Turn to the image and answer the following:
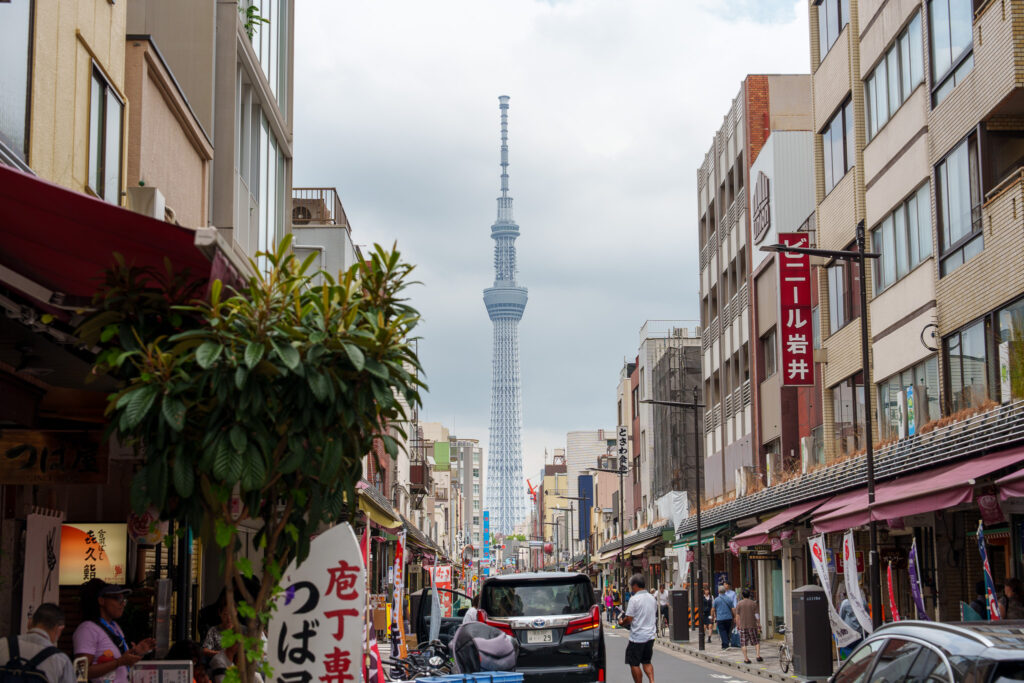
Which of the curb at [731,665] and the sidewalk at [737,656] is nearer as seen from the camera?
the curb at [731,665]

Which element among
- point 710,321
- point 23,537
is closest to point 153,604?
point 23,537

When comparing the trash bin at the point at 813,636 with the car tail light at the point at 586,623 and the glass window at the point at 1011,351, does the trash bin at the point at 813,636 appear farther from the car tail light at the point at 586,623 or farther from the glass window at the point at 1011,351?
the car tail light at the point at 586,623

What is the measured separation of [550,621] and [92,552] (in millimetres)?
6386

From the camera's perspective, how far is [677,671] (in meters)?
26.5

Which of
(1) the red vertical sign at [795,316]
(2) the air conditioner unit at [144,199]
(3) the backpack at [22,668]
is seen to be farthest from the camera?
(1) the red vertical sign at [795,316]

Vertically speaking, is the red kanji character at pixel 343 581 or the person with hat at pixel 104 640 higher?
the red kanji character at pixel 343 581

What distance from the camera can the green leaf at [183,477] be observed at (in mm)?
5859

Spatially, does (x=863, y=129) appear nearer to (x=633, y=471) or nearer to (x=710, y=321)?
(x=710, y=321)

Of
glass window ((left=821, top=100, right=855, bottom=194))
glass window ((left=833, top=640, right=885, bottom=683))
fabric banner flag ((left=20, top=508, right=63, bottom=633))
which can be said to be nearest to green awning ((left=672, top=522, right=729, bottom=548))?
glass window ((left=821, top=100, right=855, bottom=194))

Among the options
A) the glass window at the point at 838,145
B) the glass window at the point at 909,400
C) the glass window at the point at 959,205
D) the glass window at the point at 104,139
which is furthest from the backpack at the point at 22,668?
the glass window at the point at 838,145

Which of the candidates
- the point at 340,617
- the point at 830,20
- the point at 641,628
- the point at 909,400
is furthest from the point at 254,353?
the point at 830,20

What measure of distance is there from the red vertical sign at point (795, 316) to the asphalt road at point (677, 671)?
28.3ft

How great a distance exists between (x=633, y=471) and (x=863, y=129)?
60.2 metres

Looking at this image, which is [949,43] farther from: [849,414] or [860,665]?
[860,665]
